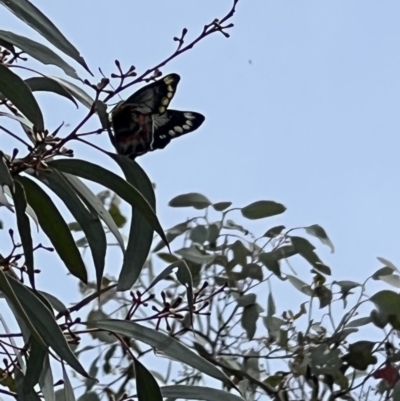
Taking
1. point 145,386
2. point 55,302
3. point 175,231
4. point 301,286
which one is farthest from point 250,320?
point 145,386

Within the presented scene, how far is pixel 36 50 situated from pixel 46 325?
0.30 meters

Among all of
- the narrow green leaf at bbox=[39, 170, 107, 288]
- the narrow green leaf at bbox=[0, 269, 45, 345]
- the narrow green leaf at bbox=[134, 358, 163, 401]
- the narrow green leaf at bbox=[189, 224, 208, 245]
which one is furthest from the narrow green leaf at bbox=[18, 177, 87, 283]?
the narrow green leaf at bbox=[189, 224, 208, 245]

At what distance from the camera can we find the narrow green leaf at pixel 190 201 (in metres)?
2.07

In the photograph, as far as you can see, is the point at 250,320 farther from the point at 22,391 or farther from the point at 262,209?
the point at 22,391

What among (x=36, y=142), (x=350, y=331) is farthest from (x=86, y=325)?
(x=350, y=331)

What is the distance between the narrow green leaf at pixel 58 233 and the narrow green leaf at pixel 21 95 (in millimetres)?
143

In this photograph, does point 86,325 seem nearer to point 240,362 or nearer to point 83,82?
point 83,82

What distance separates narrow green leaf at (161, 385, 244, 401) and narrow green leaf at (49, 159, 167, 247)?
Answer: 0.77ft

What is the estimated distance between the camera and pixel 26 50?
1140mm

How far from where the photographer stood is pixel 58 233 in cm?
124

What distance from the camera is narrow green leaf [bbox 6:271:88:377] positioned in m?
1.03

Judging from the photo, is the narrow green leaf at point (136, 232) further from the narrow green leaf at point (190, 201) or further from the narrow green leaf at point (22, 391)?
the narrow green leaf at point (190, 201)

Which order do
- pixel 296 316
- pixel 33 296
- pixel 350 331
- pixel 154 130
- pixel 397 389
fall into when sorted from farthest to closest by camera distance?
pixel 296 316
pixel 350 331
pixel 397 389
pixel 154 130
pixel 33 296

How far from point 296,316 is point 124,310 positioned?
371 mm
